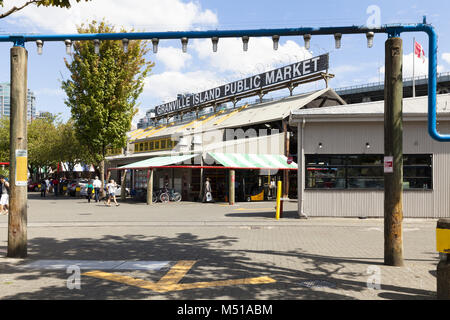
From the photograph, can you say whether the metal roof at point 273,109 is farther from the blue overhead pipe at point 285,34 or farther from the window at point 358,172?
the blue overhead pipe at point 285,34

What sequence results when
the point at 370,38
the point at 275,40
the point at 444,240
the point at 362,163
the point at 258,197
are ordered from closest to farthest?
1. the point at 444,240
2. the point at 370,38
3. the point at 275,40
4. the point at 362,163
5. the point at 258,197

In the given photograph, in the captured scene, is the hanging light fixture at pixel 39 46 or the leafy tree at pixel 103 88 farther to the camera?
the leafy tree at pixel 103 88

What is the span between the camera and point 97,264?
748 cm

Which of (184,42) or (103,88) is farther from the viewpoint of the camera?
(103,88)

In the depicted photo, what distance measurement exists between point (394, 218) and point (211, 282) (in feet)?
12.5

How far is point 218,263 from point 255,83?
99.5 feet

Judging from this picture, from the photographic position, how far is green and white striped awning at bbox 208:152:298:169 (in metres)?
23.6

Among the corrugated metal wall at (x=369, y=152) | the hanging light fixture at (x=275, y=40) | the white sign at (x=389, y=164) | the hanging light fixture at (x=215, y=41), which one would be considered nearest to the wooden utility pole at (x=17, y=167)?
the hanging light fixture at (x=215, y=41)

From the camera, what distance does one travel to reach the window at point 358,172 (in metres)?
14.2

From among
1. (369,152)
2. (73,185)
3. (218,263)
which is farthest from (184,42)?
(73,185)

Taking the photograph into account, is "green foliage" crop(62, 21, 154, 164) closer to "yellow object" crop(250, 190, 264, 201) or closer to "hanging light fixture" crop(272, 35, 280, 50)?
"yellow object" crop(250, 190, 264, 201)

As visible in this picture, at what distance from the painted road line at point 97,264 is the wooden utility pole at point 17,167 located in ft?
2.55

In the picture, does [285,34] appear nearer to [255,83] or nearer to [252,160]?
[252,160]
